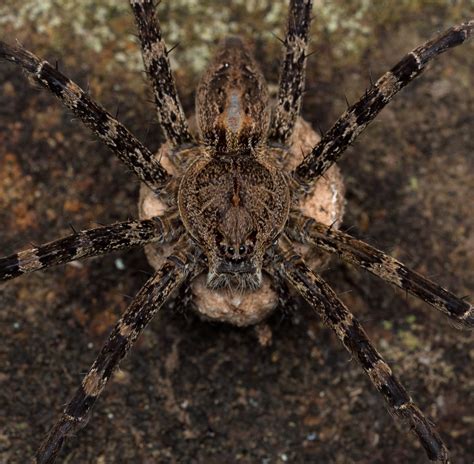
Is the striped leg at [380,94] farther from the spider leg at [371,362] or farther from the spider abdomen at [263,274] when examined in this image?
the spider leg at [371,362]

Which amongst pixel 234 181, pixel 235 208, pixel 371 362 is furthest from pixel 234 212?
pixel 371 362

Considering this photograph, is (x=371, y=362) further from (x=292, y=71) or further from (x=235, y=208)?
(x=292, y=71)

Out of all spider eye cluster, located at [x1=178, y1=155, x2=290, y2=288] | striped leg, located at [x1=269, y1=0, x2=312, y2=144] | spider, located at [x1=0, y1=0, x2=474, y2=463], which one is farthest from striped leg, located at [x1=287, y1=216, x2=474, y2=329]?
striped leg, located at [x1=269, y1=0, x2=312, y2=144]

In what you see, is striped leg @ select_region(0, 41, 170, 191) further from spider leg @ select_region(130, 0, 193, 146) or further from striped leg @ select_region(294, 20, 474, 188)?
striped leg @ select_region(294, 20, 474, 188)

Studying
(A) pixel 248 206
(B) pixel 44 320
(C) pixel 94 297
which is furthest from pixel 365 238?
(B) pixel 44 320

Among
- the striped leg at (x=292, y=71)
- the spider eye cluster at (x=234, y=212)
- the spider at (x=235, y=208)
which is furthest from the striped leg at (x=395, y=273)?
the striped leg at (x=292, y=71)

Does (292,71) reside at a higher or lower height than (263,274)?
higher
